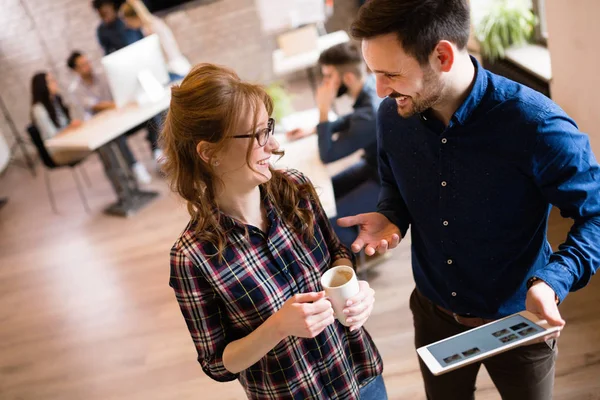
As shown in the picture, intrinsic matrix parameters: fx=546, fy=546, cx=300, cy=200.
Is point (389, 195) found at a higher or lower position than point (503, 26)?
higher

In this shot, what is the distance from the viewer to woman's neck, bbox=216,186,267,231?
4.25 ft

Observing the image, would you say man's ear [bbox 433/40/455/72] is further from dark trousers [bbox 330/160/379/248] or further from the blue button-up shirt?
dark trousers [bbox 330/160/379/248]

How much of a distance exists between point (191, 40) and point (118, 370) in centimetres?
492

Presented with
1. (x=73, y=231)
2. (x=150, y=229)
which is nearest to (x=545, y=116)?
(x=150, y=229)

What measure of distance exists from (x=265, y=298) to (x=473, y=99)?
0.64m

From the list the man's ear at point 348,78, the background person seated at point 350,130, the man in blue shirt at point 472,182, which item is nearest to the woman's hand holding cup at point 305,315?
the man in blue shirt at point 472,182

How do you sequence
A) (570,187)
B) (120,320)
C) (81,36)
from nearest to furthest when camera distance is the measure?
(570,187) → (120,320) → (81,36)

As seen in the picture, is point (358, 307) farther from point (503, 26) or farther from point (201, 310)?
point (503, 26)

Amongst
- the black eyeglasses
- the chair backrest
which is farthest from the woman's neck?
the chair backrest

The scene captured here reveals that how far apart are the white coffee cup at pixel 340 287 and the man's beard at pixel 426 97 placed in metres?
0.38

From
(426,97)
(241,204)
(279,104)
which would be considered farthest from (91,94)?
(426,97)

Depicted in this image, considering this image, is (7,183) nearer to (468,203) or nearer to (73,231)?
(73,231)

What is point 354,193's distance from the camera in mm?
2986

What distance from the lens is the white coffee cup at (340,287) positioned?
115 cm
